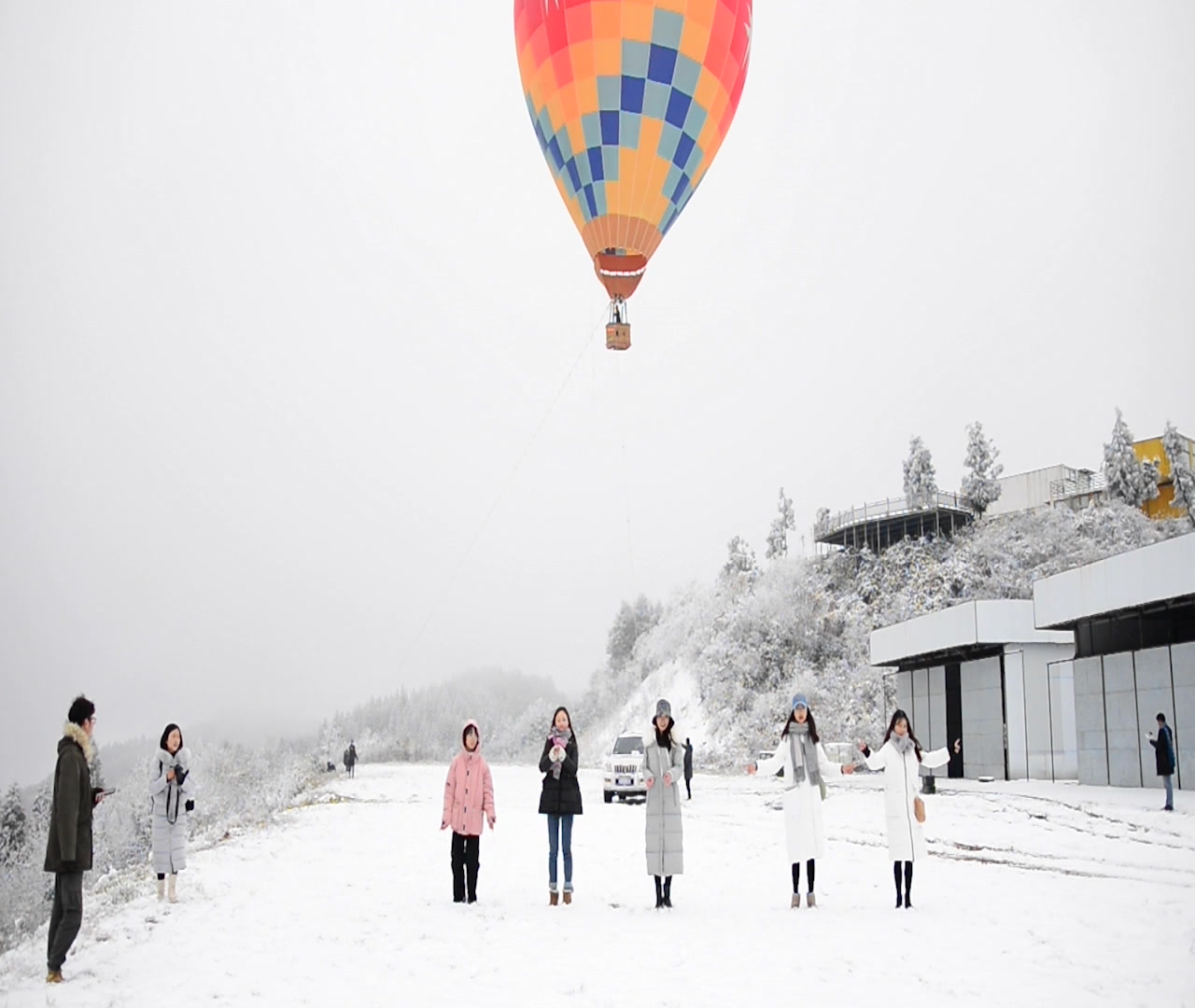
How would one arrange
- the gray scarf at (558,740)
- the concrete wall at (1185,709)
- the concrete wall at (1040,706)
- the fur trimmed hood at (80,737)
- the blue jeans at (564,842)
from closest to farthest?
the fur trimmed hood at (80,737)
the blue jeans at (564,842)
the gray scarf at (558,740)
the concrete wall at (1185,709)
the concrete wall at (1040,706)

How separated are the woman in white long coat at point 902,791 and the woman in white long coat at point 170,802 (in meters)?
6.67

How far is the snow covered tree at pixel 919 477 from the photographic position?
77.8 metres

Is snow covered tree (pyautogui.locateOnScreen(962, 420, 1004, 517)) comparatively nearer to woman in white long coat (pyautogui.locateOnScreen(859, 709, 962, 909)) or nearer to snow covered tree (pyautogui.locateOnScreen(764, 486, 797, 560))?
snow covered tree (pyautogui.locateOnScreen(764, 486, 797, 560))

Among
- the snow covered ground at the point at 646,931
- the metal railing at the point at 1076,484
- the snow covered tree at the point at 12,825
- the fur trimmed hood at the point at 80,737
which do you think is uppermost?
the metal railing at the point at 1076,484

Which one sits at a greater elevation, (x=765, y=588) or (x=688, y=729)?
(x=765, y=588)

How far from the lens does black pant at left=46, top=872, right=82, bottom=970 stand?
23.0 feet

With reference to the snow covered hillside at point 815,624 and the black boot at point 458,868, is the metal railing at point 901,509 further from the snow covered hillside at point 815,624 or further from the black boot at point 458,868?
the black boot at point 458,868

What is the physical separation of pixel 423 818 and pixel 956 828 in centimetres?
978

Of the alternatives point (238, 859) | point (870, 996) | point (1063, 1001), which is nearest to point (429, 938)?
point (870, 996)

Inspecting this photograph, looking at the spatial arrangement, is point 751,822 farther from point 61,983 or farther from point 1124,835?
point 61,983

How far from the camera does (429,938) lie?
27.3 feet

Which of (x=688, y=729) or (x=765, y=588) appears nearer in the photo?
(x=688, y=729)

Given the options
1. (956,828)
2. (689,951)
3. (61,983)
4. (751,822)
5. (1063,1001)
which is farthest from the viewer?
(751,822)

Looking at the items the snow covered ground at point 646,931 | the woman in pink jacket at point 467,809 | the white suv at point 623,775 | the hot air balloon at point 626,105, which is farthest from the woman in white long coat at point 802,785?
the white suv at point 623,775
